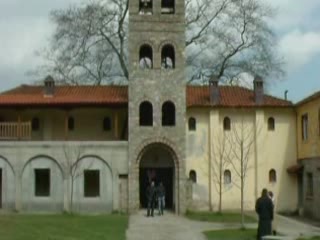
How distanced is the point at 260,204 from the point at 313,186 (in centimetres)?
1765

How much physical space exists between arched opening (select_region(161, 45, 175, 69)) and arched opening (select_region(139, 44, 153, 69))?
0.74 meters

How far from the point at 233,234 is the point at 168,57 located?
16735 millimetres

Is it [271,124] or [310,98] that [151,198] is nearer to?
[271,124]

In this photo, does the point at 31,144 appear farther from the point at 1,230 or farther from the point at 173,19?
the point at 1,230

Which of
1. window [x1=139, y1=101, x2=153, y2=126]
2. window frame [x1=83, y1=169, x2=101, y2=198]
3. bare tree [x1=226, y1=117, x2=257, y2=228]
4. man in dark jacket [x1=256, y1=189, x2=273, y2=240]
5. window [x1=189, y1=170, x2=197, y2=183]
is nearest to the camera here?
man in dark jacket [x1=256, y1=189, x2=273, y2=240]

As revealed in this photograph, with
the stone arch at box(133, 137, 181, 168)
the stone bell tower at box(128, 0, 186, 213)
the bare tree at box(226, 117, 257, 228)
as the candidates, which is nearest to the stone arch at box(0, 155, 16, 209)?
the stone bell tower at box(128, 0, 186, 213)

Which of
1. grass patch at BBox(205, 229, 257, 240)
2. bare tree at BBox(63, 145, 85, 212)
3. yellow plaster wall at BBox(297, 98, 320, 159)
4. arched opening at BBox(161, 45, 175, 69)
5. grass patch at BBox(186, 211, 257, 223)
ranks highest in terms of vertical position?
arched opening at BBox(161, 45, 175, 69)

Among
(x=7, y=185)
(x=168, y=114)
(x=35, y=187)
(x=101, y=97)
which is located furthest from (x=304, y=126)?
(x=7, y=185)

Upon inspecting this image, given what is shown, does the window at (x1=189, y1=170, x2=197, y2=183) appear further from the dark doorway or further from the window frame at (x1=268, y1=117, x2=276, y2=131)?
the window frame at (x1=268, y1=117, x2=276, y2=131)

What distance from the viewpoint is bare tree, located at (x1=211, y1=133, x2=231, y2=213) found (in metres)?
44.4

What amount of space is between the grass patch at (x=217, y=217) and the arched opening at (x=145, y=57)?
9151 millimetres

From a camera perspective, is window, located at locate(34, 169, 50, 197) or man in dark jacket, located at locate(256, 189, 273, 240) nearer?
man in dark jacket, located at locate(256, 189, 273, 240)

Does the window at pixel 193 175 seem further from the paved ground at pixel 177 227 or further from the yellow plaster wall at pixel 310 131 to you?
the yellow plaster wall at pixel 310 131

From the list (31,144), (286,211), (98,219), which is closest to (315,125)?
(286,211)
